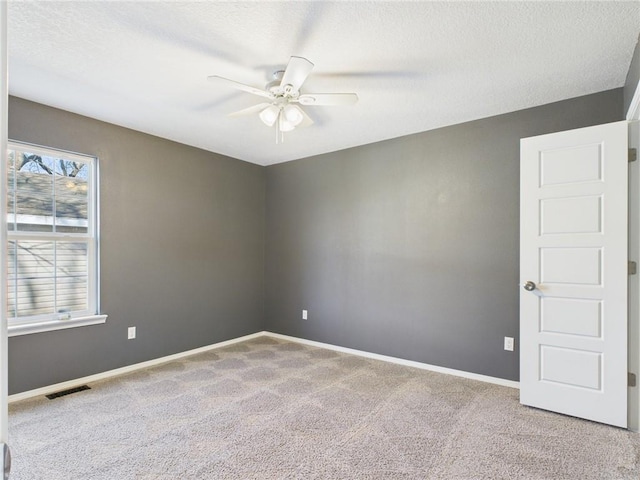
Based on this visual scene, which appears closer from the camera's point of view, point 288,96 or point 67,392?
point 288,96

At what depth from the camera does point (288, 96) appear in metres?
2.40

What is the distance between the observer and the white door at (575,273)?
2398 millimetres

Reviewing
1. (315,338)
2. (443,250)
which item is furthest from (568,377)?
(315,338)

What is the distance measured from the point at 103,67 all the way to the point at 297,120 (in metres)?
1.37

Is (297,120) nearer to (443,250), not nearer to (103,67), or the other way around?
(103,67)

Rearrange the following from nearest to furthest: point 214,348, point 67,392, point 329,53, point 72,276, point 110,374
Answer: point 329,53
point 67,392
point 72,276
point 110,374
point 214,348

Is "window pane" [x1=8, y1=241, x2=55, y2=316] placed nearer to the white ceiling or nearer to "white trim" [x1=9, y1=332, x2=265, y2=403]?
"white trim" [x1=9, y1=332, x2=265, y2=403]

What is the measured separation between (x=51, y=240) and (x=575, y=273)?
4367mm

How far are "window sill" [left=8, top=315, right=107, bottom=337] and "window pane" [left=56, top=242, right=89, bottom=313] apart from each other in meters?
0.15

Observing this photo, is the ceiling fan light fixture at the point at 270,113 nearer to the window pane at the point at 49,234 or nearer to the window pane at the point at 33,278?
the window pane at the point at 49,234

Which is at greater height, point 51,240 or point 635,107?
point 635,107

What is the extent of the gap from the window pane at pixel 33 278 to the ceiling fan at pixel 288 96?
2.16 metres

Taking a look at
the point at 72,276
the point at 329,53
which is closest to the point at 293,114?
the point at 329,53

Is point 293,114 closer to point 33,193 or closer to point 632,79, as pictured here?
point 632,79
